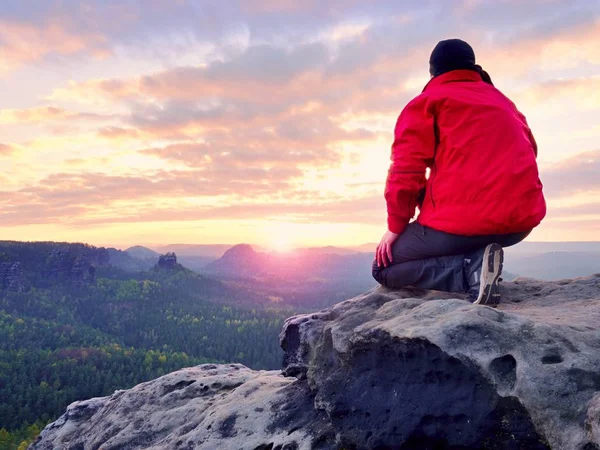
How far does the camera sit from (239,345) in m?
121

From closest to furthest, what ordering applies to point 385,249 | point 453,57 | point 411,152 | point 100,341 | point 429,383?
point 429,383, point 411,152, point 453,57, point 385,249, point 100,341

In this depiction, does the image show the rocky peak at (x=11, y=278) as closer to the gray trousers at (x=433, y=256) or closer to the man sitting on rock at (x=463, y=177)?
the gray trousers at (x=433, y=256)

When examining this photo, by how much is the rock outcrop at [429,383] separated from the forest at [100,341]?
6139cm

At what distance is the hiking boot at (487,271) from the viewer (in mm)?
6758

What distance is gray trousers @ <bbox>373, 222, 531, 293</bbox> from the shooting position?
7.01 meters

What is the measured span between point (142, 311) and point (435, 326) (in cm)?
17972

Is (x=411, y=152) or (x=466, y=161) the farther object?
(x=411, y=152)

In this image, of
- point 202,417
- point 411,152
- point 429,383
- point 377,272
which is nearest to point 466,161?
point 411,152

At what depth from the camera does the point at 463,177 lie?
6.50m

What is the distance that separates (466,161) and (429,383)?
9.60 ft

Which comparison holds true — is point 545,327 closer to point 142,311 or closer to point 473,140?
point 473,140

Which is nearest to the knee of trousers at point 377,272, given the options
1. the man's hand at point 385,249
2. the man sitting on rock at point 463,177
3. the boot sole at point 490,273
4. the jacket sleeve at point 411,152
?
the man's hand at point 385,249

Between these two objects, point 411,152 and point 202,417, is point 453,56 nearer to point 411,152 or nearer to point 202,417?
point 411,152

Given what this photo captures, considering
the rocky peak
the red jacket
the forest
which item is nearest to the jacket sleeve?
the red jacket
